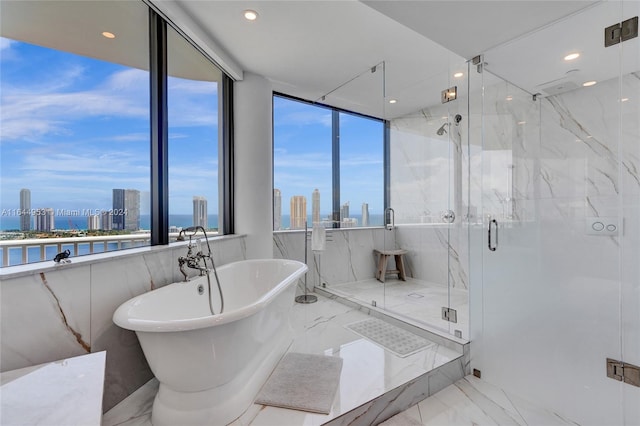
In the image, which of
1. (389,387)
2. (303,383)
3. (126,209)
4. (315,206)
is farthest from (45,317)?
(315,206)

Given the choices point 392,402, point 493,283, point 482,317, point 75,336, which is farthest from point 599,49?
point 75,336

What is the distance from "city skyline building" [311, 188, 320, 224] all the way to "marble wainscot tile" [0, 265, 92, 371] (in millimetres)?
2591

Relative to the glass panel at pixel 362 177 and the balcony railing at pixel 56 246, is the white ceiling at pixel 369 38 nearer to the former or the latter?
the glass panel at pixel 362 177

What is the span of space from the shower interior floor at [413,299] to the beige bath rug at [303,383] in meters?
1.03

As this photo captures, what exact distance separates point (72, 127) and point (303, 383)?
2065mm

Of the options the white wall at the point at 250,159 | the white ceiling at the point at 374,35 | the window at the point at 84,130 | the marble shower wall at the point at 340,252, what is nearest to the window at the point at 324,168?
the marble shower wall at the point at 340,252

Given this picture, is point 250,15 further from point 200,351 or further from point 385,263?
point 385,263

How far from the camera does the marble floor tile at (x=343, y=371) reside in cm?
147

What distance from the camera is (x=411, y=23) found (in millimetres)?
1701

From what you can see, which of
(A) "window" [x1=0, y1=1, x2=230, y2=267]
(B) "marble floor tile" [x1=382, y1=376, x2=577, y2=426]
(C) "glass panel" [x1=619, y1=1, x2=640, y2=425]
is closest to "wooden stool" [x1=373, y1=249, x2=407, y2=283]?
(B) "marble floor tile" [x1=382, y1=376, x2=577, y2=426]

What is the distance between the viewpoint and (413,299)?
3258mm

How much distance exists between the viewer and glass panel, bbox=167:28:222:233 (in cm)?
236

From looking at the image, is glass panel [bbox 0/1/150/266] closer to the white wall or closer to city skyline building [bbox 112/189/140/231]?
city skyline building [bbox 112/189/140/231]

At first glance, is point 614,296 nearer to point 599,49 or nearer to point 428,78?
point 599,49
